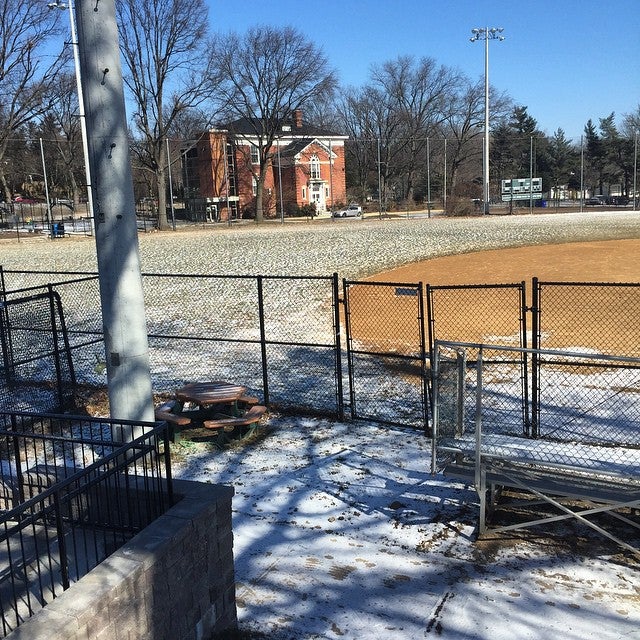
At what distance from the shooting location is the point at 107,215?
6.83 m

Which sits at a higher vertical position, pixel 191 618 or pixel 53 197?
pixel 53 197

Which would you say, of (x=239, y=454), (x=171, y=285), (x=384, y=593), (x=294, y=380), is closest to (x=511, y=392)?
(x=294, y=380)

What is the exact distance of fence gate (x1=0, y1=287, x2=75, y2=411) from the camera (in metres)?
9.39

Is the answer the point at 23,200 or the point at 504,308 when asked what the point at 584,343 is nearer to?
the point at 504,308

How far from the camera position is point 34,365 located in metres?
12.4

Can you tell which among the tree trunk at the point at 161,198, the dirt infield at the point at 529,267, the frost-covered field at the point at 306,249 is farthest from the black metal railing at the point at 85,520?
the tree trunk at the point at 161,198

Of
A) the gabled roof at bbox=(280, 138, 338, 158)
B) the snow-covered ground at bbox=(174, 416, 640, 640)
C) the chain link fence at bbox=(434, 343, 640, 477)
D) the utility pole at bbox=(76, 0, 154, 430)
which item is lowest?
the snow-covered ground at bbox=(174, 416, 640, 640)

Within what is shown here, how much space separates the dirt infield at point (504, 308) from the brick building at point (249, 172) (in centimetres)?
4550

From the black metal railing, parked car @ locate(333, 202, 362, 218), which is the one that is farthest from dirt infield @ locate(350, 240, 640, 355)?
parked car @ locate(333, 202, 362, 218)

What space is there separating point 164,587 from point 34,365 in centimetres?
948

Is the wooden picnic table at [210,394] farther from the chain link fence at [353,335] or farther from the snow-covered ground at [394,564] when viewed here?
the snow-covered ground at [394,564]

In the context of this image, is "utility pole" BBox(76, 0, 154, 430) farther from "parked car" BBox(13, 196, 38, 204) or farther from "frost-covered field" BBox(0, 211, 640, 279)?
"parked car" BBox(13, 196, 38, 204)

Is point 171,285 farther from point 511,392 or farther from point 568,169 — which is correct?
point 568,169

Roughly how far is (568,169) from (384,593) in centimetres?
10265
